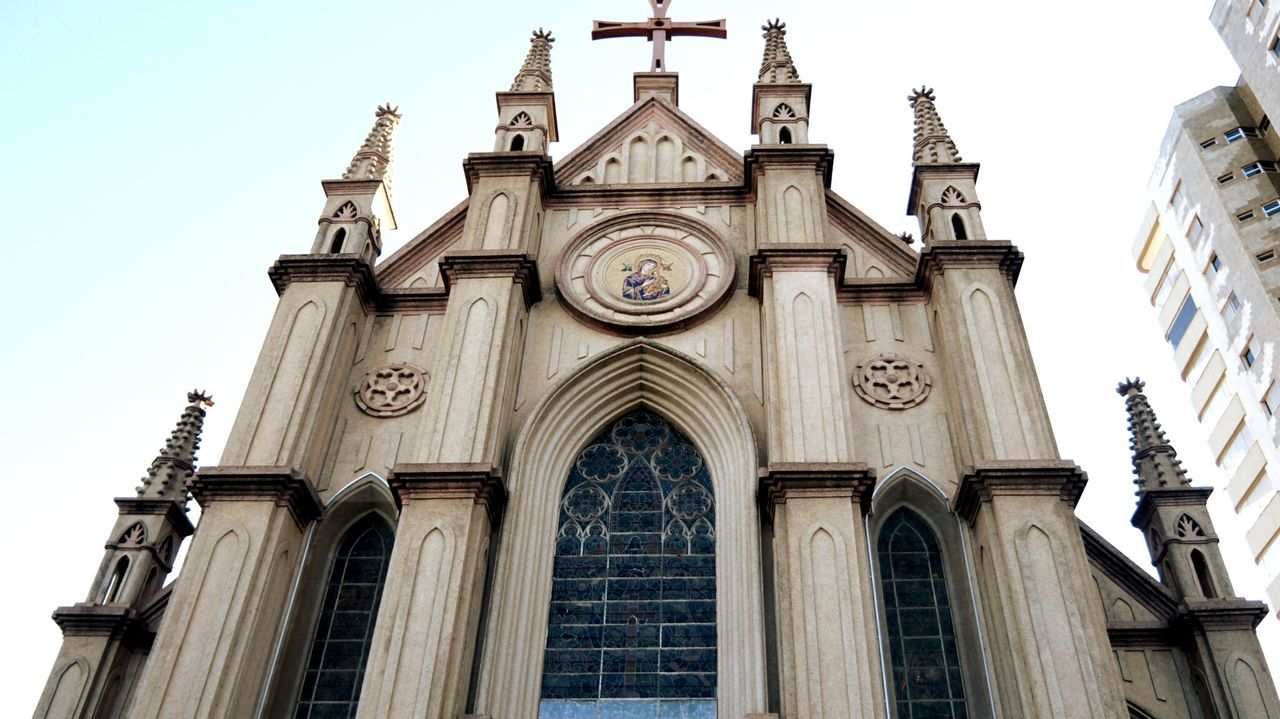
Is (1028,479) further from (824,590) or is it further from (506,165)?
(506,165)

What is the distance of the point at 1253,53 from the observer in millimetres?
29312

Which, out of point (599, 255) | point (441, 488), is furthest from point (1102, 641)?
point (599, 255)

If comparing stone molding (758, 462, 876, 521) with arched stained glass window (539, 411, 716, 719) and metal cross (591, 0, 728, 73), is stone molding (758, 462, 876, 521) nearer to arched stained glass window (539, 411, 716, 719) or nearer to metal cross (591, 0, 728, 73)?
arched stained glass window (539, 411, 716, 719)

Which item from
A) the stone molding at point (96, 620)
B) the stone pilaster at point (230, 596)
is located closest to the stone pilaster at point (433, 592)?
the stone pilaster at point (230, 596)

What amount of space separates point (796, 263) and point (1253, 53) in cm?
1810

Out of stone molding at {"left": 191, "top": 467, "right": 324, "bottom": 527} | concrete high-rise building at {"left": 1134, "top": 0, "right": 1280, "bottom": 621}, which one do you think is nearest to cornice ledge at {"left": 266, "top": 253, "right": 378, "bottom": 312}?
stone molding at {"left": 191, "top": 467, "right": 324, "bottom": 527}

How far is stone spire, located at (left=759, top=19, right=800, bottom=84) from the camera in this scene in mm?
22594

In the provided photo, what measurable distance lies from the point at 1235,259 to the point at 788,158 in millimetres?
16035

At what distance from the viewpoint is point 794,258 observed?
18.3 metres

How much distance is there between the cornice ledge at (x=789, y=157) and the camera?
20.4 meters

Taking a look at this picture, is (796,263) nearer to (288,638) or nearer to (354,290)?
(354,290)

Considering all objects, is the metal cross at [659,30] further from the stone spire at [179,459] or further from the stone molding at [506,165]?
the stone spire at [179,459]

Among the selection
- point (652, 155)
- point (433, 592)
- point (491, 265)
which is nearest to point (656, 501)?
point (433, 592)

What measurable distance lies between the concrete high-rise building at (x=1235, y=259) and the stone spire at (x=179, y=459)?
24312mm
